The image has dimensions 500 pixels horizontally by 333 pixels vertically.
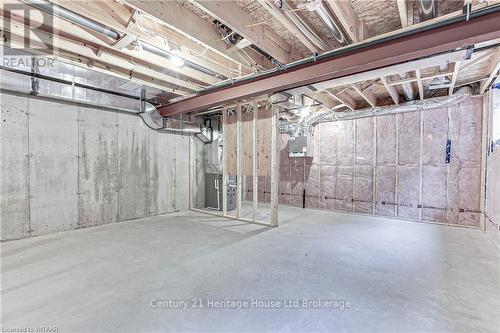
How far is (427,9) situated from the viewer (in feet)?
6.61

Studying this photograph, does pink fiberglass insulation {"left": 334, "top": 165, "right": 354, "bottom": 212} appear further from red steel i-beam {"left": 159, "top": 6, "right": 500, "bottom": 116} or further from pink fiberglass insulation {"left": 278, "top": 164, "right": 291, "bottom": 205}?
red steel i-beam {"left": 159, "top": 6, "right": 500, "bottom": 116}

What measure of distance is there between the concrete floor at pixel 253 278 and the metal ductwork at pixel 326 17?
2.50 meters

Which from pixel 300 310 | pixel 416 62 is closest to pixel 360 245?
pixel 300 310

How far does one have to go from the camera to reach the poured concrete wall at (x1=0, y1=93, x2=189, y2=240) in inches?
140

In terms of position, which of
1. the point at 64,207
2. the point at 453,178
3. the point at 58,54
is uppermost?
the point at 58,54

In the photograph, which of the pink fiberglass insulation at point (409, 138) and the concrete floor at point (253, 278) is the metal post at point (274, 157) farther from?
the pink fiberglass insulation at point (409, 138)

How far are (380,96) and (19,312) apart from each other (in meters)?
6.48

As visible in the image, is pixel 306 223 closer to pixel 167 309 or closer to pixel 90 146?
pixel 167 309

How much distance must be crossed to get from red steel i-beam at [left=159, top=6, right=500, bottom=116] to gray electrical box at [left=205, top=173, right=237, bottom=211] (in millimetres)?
2546

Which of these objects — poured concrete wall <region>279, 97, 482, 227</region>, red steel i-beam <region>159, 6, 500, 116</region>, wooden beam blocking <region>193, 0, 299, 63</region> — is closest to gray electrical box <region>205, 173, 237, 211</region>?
poured concrete wall <region>279, 97, 482, 227</region>

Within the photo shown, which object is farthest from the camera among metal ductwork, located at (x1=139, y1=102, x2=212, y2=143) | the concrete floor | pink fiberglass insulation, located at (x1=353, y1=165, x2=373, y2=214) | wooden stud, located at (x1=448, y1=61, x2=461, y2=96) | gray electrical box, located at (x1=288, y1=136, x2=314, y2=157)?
gray electrical box, located at (x1=288, y1=136, x2=314, y2=157)

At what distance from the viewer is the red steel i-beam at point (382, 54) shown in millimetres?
2049

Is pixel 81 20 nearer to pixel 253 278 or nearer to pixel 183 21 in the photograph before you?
pixel 183 21

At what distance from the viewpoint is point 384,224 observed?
4.60 m
